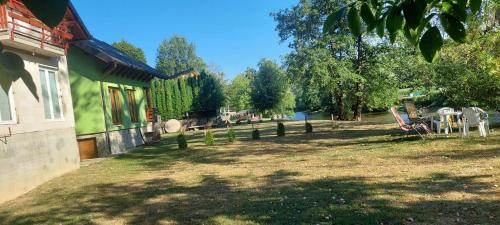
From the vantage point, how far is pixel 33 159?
1002 cm

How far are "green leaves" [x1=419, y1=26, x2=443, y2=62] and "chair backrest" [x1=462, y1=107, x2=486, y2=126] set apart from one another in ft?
38.2

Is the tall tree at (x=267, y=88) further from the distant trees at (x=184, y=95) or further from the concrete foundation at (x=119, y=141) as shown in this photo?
the concrete foundation at (x=119, y=141)

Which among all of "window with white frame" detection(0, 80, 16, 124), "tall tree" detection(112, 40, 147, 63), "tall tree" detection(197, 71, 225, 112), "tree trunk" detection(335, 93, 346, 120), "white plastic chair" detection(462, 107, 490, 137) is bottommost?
"white plastic chair" detection(462, 107, 490, 137)

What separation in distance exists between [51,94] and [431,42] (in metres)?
12.1

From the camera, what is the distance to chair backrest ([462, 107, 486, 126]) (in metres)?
11.7

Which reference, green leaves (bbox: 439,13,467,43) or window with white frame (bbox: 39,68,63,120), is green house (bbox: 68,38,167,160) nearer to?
window with white frame (bbox: 39,68,63,120)

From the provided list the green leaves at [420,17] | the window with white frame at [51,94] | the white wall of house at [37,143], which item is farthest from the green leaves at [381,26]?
the window with white frame at [51,94]

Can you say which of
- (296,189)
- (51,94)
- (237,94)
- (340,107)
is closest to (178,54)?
(237,94)

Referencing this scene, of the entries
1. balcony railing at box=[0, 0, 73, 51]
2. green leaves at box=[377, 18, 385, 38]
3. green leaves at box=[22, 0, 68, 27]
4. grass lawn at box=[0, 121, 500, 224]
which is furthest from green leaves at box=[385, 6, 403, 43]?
balcony railing at box=[0, 0, 73, 51]

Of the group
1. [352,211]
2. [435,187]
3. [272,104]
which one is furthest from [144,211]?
[272,104]

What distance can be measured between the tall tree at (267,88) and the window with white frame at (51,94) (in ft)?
107

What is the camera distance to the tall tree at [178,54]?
98312 mm

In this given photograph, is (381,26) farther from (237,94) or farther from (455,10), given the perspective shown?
(237,94)

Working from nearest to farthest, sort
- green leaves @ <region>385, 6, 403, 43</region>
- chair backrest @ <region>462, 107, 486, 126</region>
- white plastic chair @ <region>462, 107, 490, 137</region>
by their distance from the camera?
green leaves @ <region>385, 6, 403, 43</region> < white plastic chair @ <region>462, 107, 490, 137</region> < chair backrest @ <region>462, 107, 486, 126</region>
